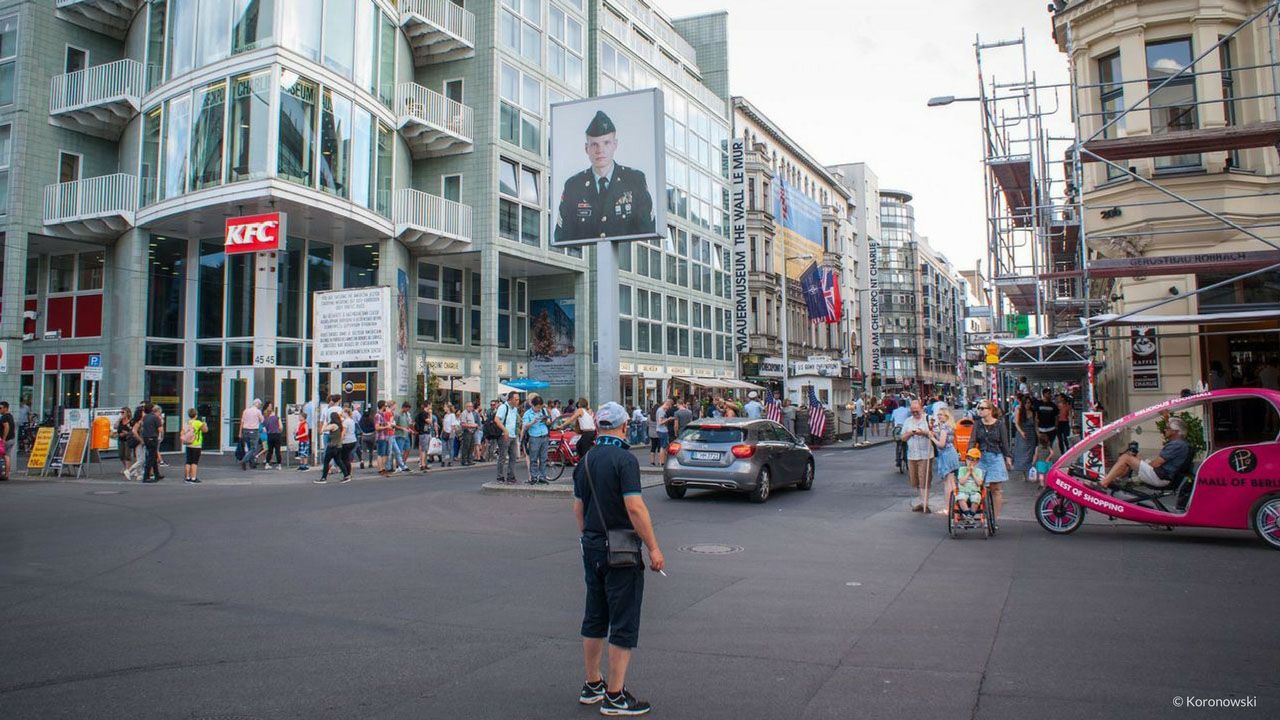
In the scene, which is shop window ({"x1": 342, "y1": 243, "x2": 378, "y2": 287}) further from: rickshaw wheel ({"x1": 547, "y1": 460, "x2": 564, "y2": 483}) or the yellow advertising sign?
rickshaw wheel ({"x1": 547, "y1": 460, "x2": 564, "y2": 483})

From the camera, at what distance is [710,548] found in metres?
10.1

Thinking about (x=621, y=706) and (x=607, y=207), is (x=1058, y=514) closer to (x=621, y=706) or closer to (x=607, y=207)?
(x=621, y=706)

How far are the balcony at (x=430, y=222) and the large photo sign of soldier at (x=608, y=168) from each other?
11.6 metres

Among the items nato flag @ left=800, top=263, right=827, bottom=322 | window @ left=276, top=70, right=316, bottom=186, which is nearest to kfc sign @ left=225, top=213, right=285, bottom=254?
window @ left=276, top=70, right=316, bottom=186

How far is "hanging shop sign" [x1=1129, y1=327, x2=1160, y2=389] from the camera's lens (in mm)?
17578

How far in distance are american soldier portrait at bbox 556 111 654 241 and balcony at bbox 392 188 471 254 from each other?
11.7m

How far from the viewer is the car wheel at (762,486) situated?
48.0ft

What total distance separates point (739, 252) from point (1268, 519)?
45.2 metres

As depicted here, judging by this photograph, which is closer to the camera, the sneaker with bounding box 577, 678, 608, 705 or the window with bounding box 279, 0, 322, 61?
the sneaker with bounding box 577, 678, 608, 705

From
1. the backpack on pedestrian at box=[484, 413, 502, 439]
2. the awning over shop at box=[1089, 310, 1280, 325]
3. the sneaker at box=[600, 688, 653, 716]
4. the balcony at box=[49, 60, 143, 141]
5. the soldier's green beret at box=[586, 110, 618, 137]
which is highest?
the balcony at box=[49, 60, 143, 141]

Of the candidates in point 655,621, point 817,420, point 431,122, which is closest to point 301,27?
point 431,122

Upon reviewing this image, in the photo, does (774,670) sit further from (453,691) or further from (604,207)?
(604,207)

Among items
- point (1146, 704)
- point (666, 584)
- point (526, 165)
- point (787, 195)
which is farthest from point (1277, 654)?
point (787, 195)

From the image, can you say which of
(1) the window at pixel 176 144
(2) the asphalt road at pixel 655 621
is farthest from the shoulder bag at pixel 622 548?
(1) the window at pixel 176 144
